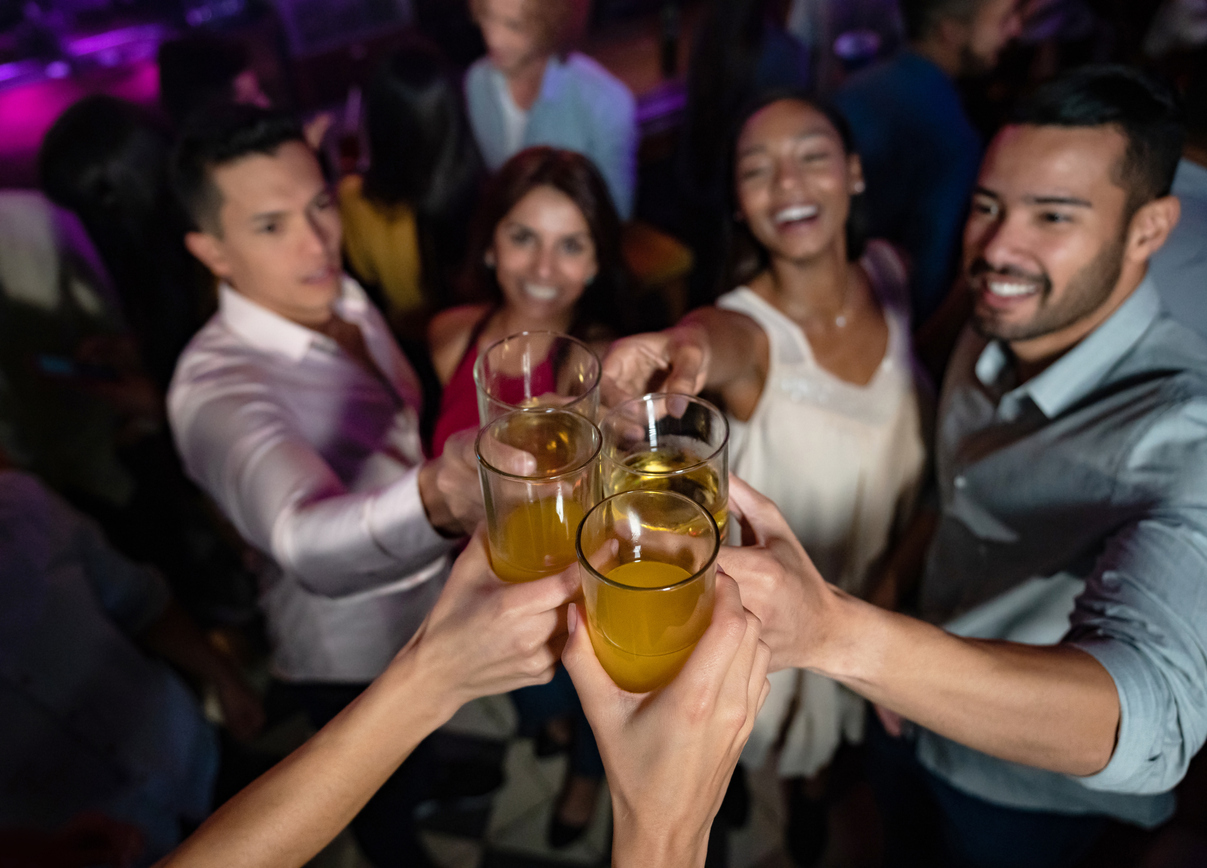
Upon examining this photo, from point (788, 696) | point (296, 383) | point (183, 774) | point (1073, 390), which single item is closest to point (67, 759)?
point (183, 774)

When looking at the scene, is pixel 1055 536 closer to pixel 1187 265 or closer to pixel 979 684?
pixel 979 684

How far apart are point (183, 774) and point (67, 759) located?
33cm

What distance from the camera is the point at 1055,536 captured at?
61.0 inches

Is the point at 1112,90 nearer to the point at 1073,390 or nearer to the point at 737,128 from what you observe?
the point at 1073,390

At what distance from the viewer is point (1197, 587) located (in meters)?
1.16

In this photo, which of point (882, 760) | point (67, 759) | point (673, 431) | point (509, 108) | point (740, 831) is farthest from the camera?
point (509, 108)

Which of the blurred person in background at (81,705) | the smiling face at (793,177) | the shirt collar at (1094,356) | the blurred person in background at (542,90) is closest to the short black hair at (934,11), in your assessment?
the blurred person in background at (542,90)

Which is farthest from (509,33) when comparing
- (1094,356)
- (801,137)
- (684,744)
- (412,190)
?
(684,744)

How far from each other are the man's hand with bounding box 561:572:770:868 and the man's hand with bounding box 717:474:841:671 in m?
0.08

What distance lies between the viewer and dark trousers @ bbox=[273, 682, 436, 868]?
6.64ft

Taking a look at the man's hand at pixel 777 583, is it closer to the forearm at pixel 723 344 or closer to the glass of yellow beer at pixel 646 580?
the glass of yellow beer at pixel 646 580

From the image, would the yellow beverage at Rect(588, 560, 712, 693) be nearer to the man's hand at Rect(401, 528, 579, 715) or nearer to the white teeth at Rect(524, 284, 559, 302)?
the man's hand at Rect(401, 528, 579, 715)

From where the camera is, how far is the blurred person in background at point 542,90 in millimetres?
2807

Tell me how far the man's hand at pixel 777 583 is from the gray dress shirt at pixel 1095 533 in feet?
1.55
